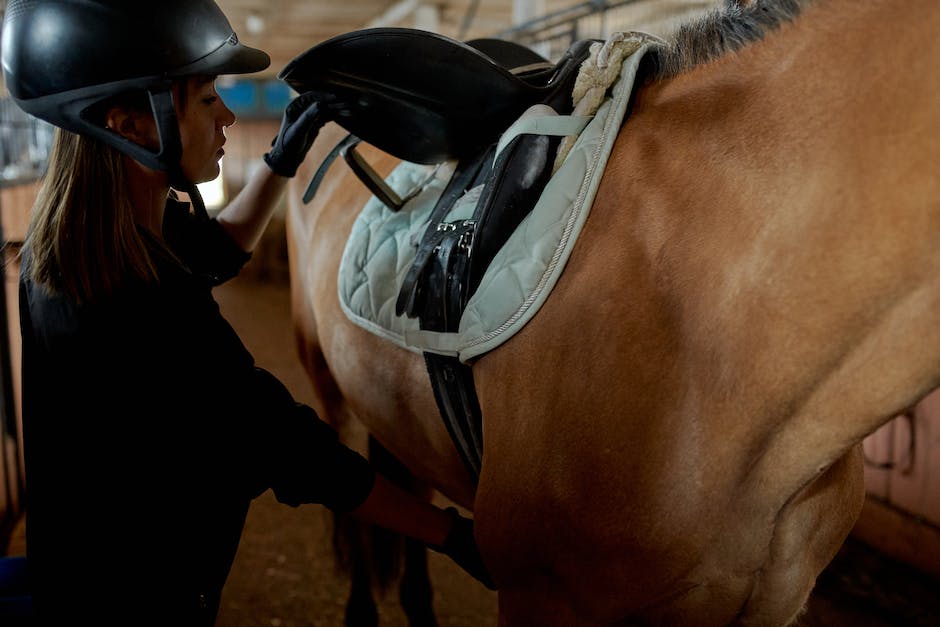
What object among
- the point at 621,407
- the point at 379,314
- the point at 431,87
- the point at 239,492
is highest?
the point at 431,87

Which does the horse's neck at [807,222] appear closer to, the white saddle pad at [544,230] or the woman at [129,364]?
the white saddle pad at [544,230]

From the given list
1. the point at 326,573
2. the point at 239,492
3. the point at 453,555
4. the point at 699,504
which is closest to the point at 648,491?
the point at 699,504

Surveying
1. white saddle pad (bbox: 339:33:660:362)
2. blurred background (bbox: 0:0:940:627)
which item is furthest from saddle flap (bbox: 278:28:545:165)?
blurred background (bbox: 0:0:940:627)

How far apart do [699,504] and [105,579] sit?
30.4 inches

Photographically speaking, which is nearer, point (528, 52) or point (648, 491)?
point (648, 491)

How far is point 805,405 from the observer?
2.53 ft

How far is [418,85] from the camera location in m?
1.25

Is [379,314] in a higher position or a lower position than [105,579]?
higher

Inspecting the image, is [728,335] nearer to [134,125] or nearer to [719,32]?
[719,32]

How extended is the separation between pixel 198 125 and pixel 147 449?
1.50 feet

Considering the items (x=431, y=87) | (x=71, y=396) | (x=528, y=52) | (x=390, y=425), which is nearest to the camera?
→ (x=71, y=396)

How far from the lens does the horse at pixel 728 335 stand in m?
0.70

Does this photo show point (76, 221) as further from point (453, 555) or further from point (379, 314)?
point (453, 555)

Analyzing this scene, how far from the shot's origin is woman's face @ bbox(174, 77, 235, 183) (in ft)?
3.37
